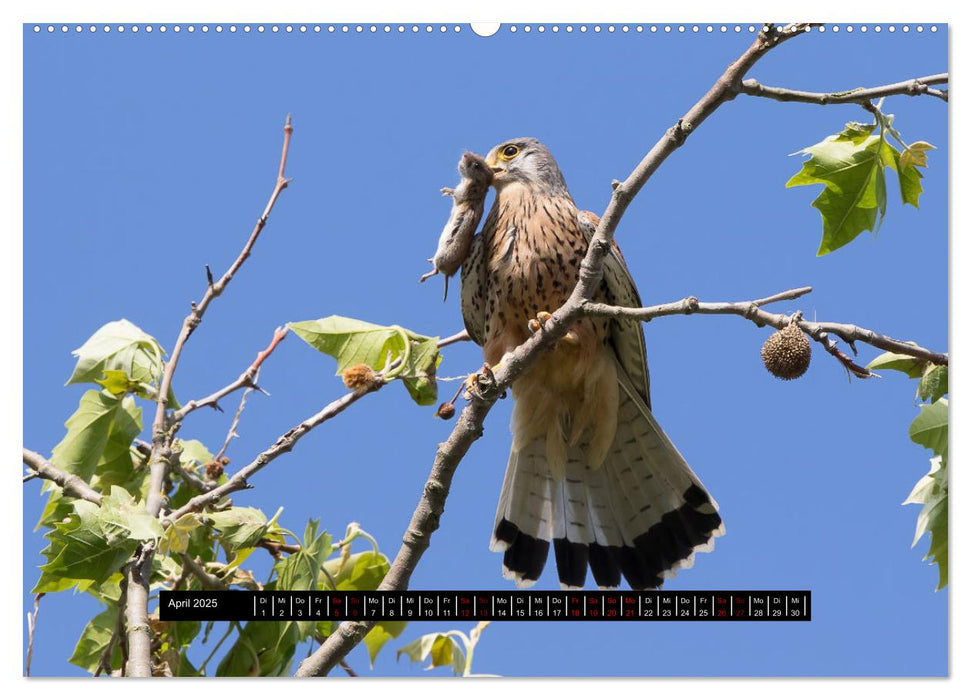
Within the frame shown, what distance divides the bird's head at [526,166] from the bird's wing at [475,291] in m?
0.27

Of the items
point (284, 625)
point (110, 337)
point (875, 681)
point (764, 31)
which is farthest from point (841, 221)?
point (110, 337)

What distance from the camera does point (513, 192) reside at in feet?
12.4

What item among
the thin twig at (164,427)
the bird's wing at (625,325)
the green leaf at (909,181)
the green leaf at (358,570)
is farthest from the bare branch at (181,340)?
the green leaf at (909,181)

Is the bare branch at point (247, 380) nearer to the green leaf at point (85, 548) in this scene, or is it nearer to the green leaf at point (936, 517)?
the green leaf at point (85, 548)

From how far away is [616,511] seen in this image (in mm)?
3830

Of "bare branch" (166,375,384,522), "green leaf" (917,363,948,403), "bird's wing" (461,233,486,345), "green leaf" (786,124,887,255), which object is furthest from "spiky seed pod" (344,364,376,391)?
"green leaf" (917,363,948,403)

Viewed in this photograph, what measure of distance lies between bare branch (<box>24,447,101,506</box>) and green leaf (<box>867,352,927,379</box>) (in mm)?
1988

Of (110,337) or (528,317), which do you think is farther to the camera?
(528,317)

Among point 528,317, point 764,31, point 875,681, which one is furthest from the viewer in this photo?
point 528,317

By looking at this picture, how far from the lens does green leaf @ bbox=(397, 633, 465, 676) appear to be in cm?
285

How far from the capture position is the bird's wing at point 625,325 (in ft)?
11.3

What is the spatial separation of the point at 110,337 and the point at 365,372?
75cm

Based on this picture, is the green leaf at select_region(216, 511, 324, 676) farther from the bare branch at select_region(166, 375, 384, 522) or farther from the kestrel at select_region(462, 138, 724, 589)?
the kestrel at select_region(462, 138, 724, 589)
